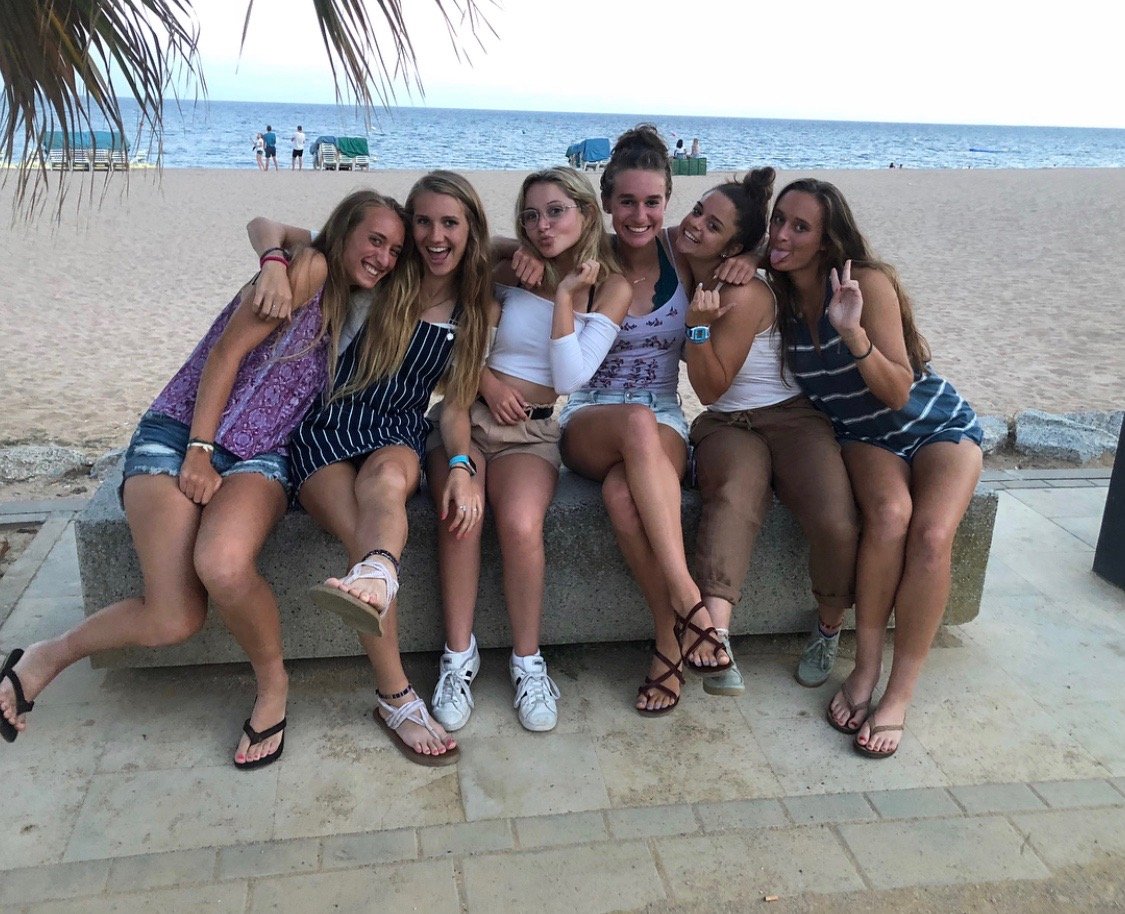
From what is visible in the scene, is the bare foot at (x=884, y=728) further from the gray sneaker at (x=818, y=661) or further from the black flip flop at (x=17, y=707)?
the black flip flop at (x=17, y=707)

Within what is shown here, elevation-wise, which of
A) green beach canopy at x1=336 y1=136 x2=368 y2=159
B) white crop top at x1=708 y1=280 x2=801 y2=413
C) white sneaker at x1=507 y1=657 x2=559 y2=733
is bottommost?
white sneaker at x1=507 y1=657 x2=559 y2=733

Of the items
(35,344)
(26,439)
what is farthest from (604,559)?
(35,344)

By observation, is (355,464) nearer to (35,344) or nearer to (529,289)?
(529,289)

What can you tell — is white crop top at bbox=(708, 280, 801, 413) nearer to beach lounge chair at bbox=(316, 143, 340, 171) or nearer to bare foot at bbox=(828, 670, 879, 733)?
bare foot at bbox=(828, 670, 879, 733)

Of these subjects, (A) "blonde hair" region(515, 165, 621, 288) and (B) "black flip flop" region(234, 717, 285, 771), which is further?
(A) "blonde hair" region(515, 165, 621, 288)

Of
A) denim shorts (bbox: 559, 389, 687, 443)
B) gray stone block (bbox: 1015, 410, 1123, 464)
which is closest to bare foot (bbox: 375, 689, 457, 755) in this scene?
denim shorts (bbox: 559, 389, 687, 443)

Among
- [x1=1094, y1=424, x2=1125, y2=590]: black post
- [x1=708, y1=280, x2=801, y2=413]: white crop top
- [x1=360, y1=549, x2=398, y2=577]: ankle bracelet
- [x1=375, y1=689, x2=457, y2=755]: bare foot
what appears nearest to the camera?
[x1=360, y1=549, x2=398, y2=577]: ankle bracelet

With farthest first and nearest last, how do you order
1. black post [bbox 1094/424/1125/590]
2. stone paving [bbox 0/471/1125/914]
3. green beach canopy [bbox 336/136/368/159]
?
green beach canopy [bbox 336/136/368/159], black post [bbox 1094/424/1125/590], stone paving [bbox 0/471/1125/914]

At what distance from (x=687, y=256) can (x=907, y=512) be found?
117cm

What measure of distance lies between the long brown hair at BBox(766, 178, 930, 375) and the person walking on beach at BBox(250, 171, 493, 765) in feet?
3.33

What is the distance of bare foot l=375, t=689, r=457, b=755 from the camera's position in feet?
9.38

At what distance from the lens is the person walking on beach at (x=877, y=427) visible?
3.01 meters

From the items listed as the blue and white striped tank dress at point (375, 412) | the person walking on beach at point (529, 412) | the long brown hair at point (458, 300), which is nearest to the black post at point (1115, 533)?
the person walking on beach at point (529, 412)

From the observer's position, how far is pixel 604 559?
3.28m
